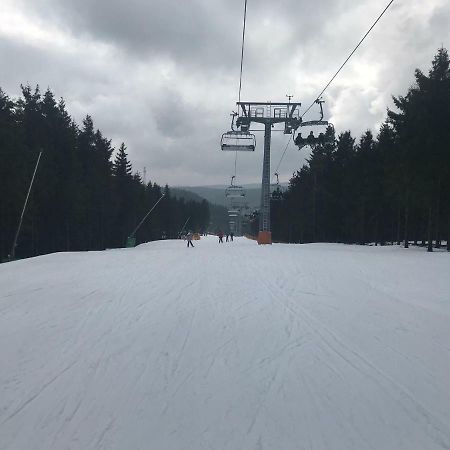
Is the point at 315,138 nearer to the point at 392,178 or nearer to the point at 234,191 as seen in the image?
the point at 392,178

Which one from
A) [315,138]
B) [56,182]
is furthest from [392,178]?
[56,182]

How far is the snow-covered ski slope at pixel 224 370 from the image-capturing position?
4387mm

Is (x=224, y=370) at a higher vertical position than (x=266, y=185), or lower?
lower

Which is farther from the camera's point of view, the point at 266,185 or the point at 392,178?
the point at 266,185

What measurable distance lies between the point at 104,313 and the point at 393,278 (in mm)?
10190

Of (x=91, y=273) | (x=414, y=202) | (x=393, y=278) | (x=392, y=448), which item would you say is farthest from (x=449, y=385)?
(x=414, y=202)

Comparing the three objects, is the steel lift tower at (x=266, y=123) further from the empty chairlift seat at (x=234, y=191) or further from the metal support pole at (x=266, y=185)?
the empty chairlift seat at (x=234, y=191)

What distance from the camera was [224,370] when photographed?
6.18m

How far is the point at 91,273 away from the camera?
1756cm

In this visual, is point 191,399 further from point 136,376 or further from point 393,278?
point 393,278

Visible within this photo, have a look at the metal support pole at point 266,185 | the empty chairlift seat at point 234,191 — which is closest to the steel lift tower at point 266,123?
the metal support pole at point 266,185

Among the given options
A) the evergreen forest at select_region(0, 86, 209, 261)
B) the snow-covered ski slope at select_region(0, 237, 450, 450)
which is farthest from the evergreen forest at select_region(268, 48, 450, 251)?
the evergreen forest at select_region(0, 86, 209, 261)

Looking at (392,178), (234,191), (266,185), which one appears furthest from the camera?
(234,191)

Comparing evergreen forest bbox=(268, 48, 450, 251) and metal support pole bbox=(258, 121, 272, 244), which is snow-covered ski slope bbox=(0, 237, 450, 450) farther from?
metal support pole bbox=(258, 121, 272, 244)
